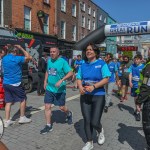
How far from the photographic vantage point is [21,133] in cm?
554

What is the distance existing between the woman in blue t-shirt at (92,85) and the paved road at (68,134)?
590mm

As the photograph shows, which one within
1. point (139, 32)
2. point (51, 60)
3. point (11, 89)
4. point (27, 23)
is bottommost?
point (11, 89)

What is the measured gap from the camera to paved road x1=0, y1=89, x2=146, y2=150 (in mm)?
4910

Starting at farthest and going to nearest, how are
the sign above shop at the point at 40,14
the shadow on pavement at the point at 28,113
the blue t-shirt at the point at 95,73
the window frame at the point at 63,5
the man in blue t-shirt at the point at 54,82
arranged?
the window frame at the point at 63,5 → the sign above shop at the point at 40,14 → the shadow on pavement at the point at 28,113 → the man in blue t-shirt at the point at 54,82 → the blue t-shirt at the point at 95,73

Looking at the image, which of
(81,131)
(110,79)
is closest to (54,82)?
(81,131)

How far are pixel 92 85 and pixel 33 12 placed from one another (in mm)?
18546

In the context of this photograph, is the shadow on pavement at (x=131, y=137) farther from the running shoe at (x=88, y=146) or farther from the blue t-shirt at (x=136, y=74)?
the blue t-shirt at (x=136, y=74)

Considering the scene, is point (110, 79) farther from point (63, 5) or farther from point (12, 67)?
point (63, 5)

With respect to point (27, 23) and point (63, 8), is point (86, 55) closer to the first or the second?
point (27, 23)

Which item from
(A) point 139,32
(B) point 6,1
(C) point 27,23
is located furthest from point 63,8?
(A) point 139,32

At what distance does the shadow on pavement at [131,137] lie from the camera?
5.05 meters

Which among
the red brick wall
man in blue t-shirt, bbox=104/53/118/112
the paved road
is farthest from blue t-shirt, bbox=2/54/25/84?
the red brick wall

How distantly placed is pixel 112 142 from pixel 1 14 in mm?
14891

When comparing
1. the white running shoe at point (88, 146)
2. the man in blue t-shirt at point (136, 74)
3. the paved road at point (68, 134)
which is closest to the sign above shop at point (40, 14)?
the paved road at point (68, 134)
